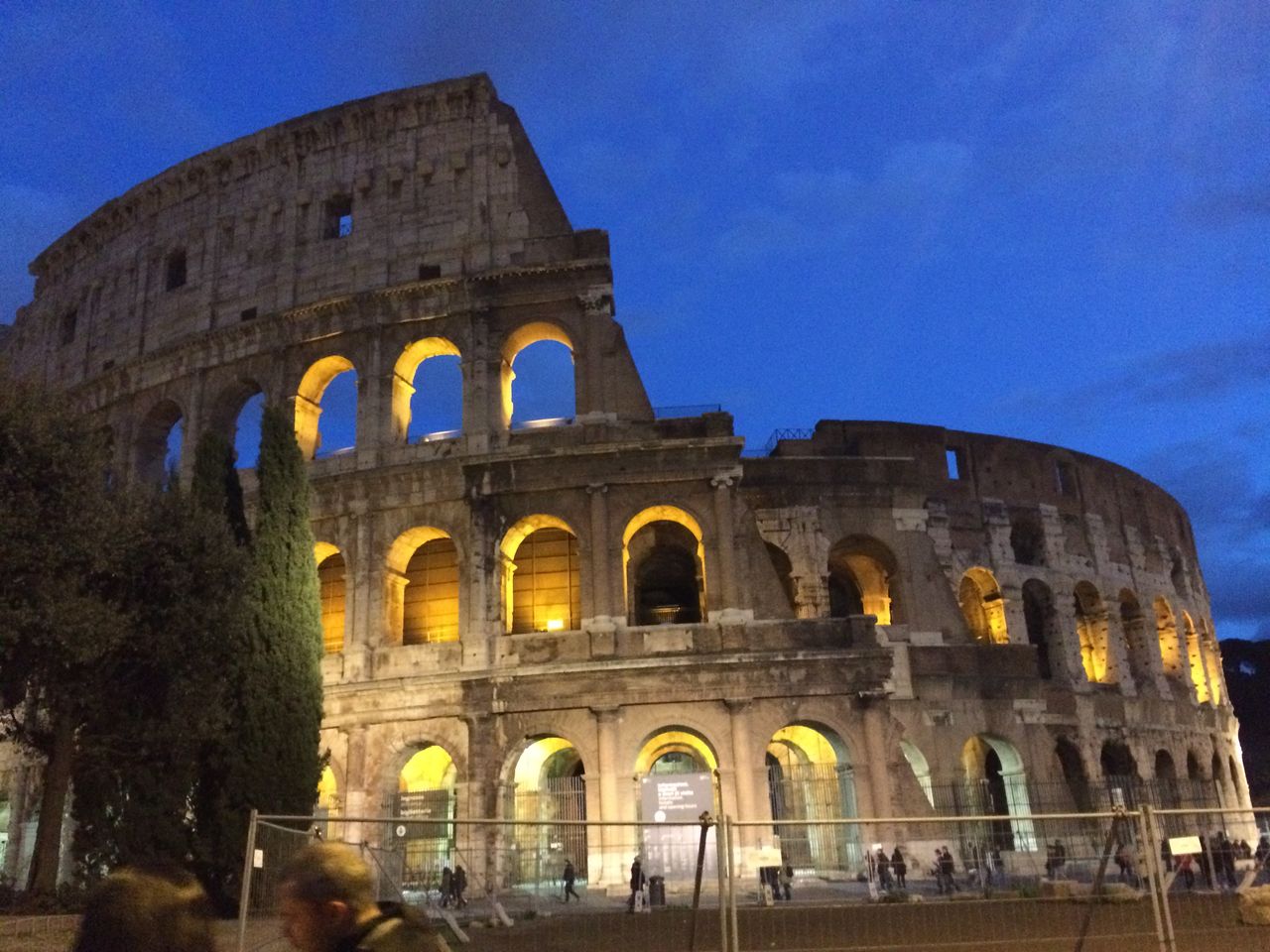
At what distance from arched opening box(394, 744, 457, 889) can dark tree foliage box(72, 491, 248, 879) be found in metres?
3.00

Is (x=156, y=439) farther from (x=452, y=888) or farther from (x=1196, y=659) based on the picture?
(x=1196, y=659)

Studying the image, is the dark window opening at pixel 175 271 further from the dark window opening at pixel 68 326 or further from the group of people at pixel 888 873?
the group of people at pixel 888 873

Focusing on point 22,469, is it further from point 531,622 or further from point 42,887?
point 531,622

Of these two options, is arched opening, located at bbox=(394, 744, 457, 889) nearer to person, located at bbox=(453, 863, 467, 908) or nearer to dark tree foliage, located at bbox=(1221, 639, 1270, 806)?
person, located at bbox=(453, 863, 467, 908)

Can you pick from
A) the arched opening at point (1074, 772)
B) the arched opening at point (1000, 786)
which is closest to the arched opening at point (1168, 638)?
the arched opening at point (1074, 772)

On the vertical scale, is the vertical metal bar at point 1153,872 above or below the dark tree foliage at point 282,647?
below

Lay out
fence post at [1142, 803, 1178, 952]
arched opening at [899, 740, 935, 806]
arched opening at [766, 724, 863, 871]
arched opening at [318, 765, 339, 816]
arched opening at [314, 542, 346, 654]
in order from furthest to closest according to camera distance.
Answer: arched opening at [314, 542, 346, 654] → arched opening at [899, 740, 935, 806] → arched opening at [318, 765, 339, 816] → arched opening at [766, 724, 863, 871] → fence post at [1142, 803, 1178, 952]

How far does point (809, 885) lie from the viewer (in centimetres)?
1638

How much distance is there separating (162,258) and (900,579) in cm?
1863

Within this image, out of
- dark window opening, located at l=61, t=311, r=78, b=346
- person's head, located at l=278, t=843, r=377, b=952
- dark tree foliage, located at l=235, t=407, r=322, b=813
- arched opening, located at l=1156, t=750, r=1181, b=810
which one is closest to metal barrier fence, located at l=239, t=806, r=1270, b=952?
dark tree foliage, located at l=235, t=407, r=322, b=813

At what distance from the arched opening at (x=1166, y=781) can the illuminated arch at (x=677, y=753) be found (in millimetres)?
11392

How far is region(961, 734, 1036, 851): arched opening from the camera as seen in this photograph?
20.1 m

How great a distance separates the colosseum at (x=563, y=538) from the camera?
728 inches

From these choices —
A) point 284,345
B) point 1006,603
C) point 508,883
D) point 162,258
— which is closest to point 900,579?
point 1006,603
